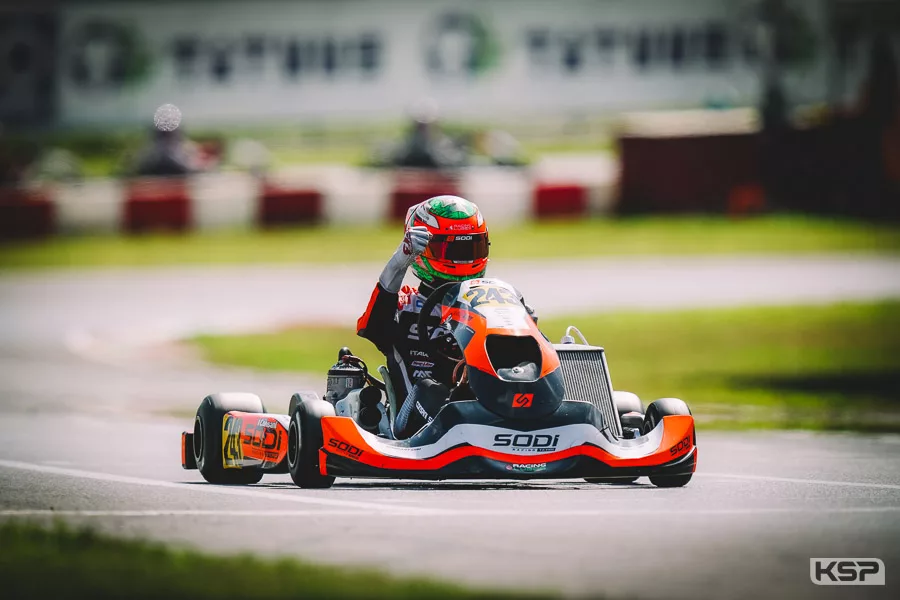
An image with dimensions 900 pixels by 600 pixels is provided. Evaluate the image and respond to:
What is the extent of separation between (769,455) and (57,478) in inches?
144

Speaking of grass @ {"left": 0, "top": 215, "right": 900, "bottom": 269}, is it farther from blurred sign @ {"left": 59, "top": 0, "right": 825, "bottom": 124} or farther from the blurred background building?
blurred sign @ {"left": 59, "top": 0, "right": 825, "bottom": 124}

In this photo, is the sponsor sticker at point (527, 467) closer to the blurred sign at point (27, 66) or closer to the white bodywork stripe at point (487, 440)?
the white bodywork stripe at point (487, 440)

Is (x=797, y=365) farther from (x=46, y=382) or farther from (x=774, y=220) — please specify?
(x=774, y=220)

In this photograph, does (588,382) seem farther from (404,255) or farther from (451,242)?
(404,255)

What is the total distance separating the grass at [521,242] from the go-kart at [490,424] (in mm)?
14014

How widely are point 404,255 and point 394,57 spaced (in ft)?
Result: 166

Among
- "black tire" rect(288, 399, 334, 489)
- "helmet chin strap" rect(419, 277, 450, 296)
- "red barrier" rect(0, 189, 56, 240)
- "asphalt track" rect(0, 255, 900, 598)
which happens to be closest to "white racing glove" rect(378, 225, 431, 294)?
"helmet chin strap" rect(419, 277, 450, 296)

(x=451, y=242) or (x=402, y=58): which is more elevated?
(x=402, y=58)

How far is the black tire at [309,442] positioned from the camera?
7461 mm

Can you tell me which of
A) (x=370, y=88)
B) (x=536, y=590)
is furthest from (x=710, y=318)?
(x=370, y=88)

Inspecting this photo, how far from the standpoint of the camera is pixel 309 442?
7.47m

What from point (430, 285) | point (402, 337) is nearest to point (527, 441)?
point (402, 337)

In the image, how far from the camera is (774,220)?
1020 inches

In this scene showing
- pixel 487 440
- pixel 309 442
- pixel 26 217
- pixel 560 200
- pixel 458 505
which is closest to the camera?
pixel 458 505
